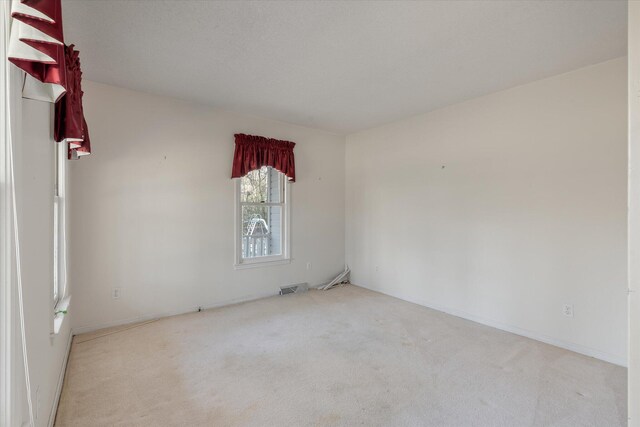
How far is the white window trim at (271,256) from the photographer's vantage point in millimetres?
4043

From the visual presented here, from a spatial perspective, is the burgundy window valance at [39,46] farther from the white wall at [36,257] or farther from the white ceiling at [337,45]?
the white ceiling at [337,45]

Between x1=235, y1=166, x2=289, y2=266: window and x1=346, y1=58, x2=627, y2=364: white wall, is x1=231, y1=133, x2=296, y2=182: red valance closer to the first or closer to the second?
x1=235, y1=166, x2=289, y2=266: window

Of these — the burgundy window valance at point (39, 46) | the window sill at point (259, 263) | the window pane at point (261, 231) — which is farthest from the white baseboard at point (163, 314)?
the burgundy window valance at point (39, 46)

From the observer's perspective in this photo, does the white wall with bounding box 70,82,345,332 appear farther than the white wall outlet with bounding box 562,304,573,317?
Yes

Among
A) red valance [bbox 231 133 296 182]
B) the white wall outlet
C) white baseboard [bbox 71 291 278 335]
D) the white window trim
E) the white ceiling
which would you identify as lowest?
white baseboard [bbox 71 291 278 335]

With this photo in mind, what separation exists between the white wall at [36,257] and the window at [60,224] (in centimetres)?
74

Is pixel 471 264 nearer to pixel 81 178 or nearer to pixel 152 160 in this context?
Result: pixel 152 160

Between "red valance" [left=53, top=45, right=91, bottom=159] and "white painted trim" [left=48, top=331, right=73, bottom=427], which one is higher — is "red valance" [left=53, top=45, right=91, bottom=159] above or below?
above

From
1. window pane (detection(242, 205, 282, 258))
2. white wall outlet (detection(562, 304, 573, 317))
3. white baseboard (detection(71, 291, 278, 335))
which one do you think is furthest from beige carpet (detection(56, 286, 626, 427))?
window pane (detection(242, 205, 282, 258))

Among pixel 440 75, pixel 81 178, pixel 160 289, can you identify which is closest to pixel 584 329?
pixel 440 75

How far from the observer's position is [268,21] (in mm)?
2074

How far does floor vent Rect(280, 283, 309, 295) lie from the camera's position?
4465 mm

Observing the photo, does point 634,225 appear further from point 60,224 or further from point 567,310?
point 60,224

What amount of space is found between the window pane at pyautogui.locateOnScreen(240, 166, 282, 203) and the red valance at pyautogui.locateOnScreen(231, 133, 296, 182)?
0.63ft
